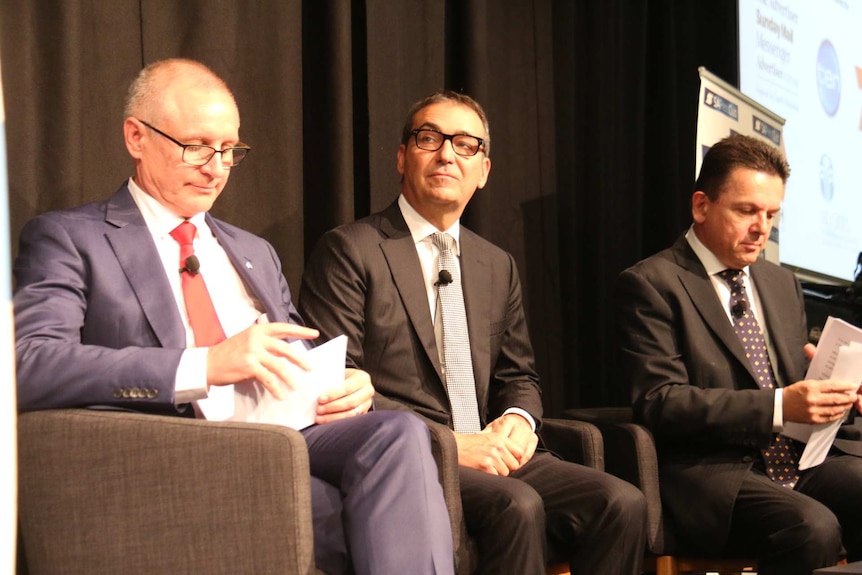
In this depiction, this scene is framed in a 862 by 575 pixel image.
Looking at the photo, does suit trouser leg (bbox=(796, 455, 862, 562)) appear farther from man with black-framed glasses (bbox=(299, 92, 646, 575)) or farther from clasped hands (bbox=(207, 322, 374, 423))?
clasped hands (bbox=(207, 322, 374, 423))

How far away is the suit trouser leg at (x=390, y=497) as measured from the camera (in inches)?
79.9

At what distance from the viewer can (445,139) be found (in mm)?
3160

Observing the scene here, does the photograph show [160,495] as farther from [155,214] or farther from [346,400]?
[155,214]

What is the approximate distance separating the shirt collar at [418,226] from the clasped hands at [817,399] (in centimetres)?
105

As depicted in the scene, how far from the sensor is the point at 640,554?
2693 millimetres

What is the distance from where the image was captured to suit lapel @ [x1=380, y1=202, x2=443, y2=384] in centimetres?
294

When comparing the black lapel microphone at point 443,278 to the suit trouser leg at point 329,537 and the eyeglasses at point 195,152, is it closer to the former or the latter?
the eyeglasses at point 195,152

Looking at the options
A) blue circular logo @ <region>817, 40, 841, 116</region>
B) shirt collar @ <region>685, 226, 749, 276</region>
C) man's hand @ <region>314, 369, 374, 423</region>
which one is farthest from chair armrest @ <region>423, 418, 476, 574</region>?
blue circular logo @ <region>817, 40, 841, 116</region>

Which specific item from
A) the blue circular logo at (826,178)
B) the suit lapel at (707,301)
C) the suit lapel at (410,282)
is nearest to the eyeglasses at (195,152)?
the suit lapel at (410,282)

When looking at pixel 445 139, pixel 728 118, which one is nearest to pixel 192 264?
pixel 445 139

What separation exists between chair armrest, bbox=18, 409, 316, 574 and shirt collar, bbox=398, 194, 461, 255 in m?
1.23

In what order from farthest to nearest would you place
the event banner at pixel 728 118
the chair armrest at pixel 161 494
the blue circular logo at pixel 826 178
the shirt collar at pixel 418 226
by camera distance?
the blue circular logo at pixel 826 178
the event banner at pixel 728 118
the shirt collar at pixel 418 226
the chair armrest at pixel 161 494

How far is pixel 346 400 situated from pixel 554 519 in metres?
0.74

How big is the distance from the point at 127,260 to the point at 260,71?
1.24m
